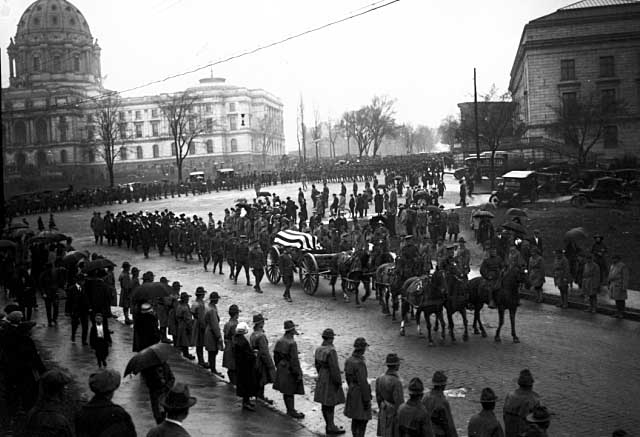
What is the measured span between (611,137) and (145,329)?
45.0 m

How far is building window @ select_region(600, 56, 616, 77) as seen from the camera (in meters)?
47.9

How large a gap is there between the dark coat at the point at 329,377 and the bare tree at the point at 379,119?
311ft

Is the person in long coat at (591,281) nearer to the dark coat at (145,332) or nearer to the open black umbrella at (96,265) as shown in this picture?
the dark coat at (145,332)

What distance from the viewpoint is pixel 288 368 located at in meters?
9.76

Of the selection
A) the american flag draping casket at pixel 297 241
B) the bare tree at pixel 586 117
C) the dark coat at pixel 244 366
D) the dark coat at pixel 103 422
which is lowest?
the dark coat at pixel 244 366

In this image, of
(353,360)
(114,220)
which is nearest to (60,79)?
(114,220)

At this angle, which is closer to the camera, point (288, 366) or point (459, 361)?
point (288, 366)

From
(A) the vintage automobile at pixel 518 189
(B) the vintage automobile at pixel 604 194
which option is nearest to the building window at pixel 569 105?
(A) the vintage automobile at pixel 518 189

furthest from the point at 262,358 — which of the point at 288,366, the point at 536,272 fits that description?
the point at 536,272

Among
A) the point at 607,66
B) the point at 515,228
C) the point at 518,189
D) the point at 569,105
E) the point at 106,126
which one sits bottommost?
the point at 515,228

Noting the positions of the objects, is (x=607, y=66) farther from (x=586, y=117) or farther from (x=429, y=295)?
(x=429, y=295)

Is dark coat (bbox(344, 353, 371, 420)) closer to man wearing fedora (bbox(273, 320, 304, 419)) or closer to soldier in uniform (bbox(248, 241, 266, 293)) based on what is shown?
man wearing fedora (bbox(273, 320, 304, 419))

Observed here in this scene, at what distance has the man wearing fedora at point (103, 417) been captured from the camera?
5.95 meters

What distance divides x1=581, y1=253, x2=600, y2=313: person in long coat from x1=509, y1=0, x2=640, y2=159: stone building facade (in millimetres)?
33449
